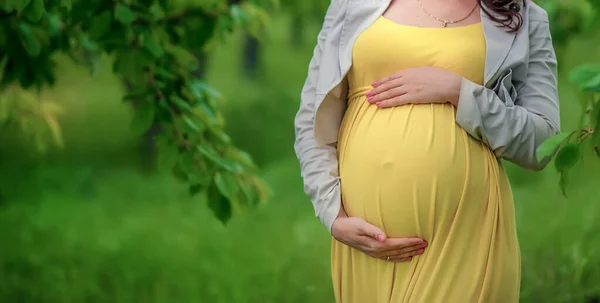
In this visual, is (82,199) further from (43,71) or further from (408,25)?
(408,25)

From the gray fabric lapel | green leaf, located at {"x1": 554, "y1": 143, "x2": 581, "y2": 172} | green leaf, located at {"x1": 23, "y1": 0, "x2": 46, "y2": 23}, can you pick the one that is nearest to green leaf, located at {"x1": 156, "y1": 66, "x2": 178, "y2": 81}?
green leaf, located at {"x1": 23, "y1": 0, "x2": 46, "y2": 23}

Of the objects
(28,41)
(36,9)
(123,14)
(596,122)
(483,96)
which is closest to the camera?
(596,122)

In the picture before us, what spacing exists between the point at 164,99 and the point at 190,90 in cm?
26

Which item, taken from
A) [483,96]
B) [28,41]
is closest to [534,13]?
[483,96]

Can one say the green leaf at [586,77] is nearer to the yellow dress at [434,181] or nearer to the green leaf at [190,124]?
the yellow dress at [434,181]

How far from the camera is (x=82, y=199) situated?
7.90 meters

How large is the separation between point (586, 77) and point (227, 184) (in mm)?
1487

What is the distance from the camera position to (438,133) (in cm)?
205

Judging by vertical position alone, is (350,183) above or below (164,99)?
above

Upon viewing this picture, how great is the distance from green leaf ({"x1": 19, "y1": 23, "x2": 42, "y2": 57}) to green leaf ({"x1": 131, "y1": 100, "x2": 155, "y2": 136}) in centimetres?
48

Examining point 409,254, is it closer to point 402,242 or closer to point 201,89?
point 402,242

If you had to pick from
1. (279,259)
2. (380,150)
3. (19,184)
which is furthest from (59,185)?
(380,150)

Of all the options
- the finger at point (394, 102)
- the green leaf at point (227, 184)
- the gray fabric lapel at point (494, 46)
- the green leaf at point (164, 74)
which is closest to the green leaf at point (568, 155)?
the gray fabric lapel at point (494, 46)

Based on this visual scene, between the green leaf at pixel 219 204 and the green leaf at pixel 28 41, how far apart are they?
0.84 meters
